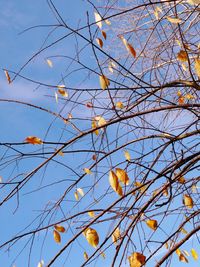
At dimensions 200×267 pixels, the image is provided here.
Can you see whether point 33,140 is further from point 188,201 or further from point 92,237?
point 188,201

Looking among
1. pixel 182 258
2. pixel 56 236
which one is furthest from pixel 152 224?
pixel 182 258

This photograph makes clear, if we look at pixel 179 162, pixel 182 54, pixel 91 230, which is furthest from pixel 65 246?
pixel 182 54

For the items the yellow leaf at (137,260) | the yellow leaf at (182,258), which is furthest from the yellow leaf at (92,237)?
the yellow leaf at (182,258)

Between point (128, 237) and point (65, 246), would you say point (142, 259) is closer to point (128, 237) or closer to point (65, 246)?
point (128, 237)

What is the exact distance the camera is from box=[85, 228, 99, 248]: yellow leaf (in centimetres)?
194

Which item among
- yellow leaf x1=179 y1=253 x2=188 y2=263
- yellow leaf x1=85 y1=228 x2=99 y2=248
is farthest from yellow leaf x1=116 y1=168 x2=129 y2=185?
yellow leaf x1=179 y1=253 x2=188 y2=263

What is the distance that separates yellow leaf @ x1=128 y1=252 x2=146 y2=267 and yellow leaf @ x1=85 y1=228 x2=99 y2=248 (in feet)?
0.60

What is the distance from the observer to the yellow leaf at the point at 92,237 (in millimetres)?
1938

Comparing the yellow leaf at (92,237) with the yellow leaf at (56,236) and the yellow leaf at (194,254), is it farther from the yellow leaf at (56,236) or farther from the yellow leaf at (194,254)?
the yellow leaf at (194,254)

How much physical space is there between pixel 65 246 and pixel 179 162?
643mm

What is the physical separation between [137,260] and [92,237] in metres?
0.23

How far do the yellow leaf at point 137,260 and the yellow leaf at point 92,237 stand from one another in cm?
18

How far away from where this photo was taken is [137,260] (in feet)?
5.99

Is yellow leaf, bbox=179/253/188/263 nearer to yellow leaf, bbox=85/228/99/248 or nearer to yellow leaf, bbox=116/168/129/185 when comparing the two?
yellow leaf, bbox=85/228/99/248
